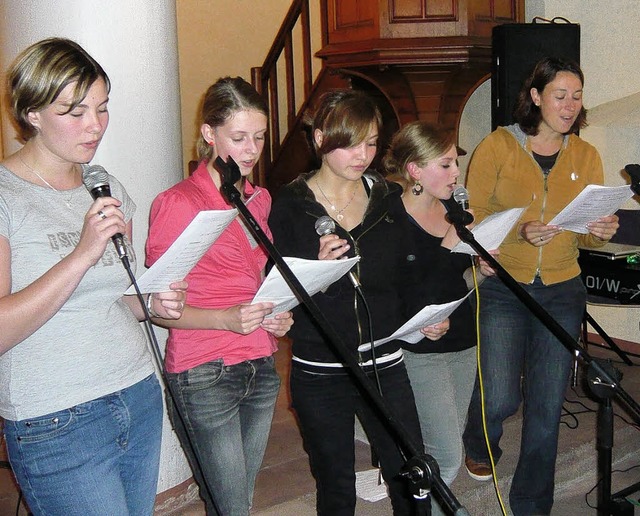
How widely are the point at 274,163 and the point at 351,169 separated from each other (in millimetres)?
4683

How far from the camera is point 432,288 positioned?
2.72 meters

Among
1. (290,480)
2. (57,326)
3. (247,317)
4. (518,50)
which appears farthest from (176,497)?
(518,50)

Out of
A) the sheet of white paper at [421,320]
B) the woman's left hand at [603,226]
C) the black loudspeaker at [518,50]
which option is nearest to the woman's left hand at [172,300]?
the sheet of white paper at [421,320]

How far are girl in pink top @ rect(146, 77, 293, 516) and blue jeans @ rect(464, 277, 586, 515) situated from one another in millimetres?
1054

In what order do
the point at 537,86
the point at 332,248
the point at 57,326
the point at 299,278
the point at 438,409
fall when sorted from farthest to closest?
the point at 537,86, the point at 438,409, the point at 332,248, the point at 299,278, the point at 57,326

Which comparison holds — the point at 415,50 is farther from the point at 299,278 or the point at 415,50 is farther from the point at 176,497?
the point at 299,278


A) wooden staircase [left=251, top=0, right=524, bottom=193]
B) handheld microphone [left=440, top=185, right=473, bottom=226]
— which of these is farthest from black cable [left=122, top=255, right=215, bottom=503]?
wooden staircase [left=251, top=0, right=524, bottom=193]

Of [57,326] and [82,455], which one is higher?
[57,326]

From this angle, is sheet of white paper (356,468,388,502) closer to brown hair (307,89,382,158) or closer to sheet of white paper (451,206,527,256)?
sheet of white paper (451,206,527,256)

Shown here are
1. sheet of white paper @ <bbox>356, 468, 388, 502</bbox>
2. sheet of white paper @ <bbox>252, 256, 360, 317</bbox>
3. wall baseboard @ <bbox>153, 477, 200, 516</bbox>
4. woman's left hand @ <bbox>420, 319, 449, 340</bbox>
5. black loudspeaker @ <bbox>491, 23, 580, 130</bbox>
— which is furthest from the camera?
black loudspeaker @ <bbox>491, 23, 580, 130</bbox>

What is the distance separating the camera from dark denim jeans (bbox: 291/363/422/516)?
2357 millimetres

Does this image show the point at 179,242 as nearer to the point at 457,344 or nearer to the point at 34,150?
the point at 34,150

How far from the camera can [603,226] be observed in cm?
283

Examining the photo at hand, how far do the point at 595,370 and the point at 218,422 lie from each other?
0.97 meters
